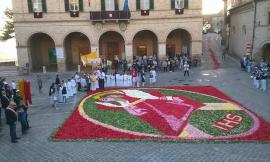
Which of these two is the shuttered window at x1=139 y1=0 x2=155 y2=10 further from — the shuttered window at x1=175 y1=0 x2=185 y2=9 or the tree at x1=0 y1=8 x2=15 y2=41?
the tree at x1=0 y1=8 x2=15 y2=41

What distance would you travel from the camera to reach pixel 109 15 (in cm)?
3512

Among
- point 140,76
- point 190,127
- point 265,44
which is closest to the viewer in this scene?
point 190,127

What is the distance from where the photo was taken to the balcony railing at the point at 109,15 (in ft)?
115

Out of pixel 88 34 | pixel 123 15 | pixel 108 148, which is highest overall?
pixel 123 15

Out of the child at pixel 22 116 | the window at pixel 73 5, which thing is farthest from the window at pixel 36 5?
the child at pixel 22 116

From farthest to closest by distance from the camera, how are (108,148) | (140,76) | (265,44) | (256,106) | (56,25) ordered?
(56,25) → (265,44) → (140,76) → (256,106) → (108,148)

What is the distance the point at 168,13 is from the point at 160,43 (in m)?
3.95

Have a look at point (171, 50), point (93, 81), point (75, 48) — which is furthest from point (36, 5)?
point (171, 50)

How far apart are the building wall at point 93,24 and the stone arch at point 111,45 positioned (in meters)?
3.88

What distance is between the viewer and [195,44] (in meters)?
37.0

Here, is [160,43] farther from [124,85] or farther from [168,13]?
[124,85]

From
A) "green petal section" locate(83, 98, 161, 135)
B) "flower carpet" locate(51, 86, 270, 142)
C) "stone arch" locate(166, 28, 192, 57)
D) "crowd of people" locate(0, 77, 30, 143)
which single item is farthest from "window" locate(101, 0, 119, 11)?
"crowd of people" locate(0, 77, 30, 143)

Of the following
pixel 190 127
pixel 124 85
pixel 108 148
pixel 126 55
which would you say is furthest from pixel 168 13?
pixel 108 148

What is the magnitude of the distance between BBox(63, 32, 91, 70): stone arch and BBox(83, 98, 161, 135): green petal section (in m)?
22.0
